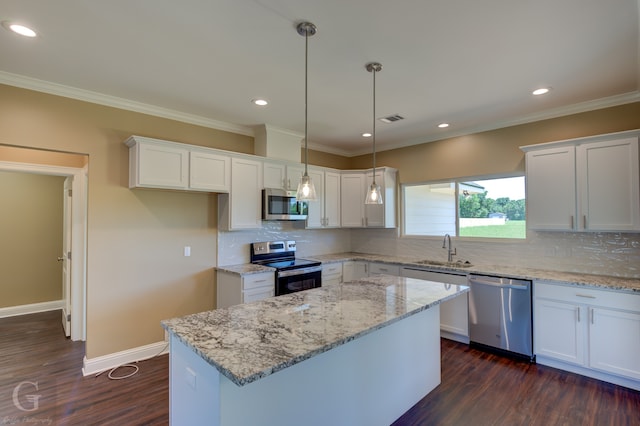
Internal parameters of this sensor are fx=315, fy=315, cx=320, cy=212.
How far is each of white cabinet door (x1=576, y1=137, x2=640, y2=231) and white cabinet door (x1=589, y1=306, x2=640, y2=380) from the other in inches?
32.6

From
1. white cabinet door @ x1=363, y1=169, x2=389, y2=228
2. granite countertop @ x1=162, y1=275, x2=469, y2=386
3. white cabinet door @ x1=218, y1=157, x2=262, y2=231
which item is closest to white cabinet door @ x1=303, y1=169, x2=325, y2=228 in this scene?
white cabinet door @ x1=363, y1=169, x2=389, y2=228

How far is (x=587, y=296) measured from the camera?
2986mm

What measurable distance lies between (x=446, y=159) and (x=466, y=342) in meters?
2.46

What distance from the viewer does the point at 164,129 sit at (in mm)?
3625

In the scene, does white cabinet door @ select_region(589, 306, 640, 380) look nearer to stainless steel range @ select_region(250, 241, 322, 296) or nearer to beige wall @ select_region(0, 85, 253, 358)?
stainless steel range @ select_region(250, 241, 322, 296)

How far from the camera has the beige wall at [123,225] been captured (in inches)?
115

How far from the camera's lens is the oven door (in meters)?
3.85

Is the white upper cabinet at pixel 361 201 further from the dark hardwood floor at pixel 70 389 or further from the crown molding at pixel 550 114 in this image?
the dark hardwood floor at pixel 70 389

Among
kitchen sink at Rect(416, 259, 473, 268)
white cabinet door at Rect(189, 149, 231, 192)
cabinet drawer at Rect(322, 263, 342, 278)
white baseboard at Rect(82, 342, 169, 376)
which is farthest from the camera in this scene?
cabinet drawer at Rect(322, 263, 342, 278)

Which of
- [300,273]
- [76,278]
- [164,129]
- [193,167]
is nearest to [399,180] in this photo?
[300,273]

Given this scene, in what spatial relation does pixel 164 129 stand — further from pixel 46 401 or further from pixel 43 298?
pixel 43 298

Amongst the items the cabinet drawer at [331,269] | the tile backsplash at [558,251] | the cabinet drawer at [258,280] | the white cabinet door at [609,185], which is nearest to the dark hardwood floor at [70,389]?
the cabinet drawer at [258,280]

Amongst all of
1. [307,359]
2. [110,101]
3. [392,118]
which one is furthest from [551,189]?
[110,101]

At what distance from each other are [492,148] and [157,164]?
402cm
